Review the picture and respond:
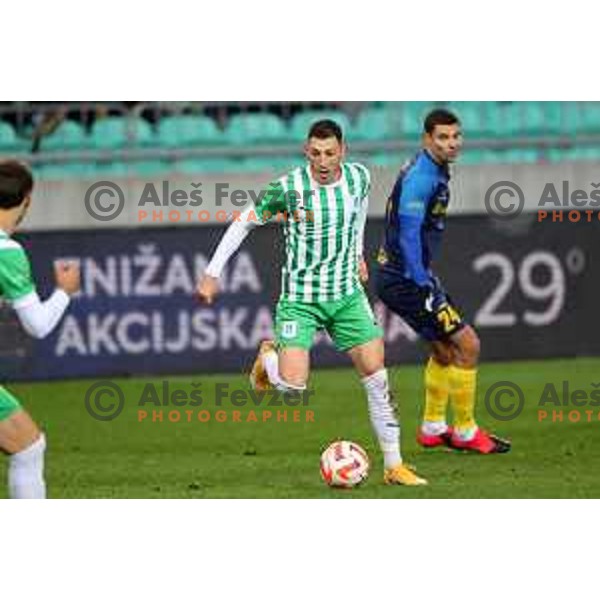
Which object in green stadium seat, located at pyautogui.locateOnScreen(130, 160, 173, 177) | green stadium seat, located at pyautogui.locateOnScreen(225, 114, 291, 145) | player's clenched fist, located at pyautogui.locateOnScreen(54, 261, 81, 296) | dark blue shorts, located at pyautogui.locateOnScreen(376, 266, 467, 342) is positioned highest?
green stadium seat, located at pyautogui.locateOnScreen(225, 114, 291, 145)

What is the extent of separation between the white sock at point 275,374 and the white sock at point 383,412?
17.2 inches

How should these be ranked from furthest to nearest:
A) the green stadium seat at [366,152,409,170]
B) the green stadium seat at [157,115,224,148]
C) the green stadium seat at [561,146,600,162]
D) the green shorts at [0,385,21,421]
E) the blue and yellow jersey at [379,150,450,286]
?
the green stadium seat at [157,115,224,148] < the green stadium seat at [366,152,409,170] < the green stadium seat at [561,146,600,162] < the blue and yellow jersey at [379,150,450,286] < the green shorts at [0,385,21,421]

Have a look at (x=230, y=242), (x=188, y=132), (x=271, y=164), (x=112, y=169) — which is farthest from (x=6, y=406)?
(x=188, y=132)

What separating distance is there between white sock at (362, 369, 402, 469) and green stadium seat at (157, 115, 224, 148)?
7977mm

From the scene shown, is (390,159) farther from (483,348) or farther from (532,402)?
(532,402)

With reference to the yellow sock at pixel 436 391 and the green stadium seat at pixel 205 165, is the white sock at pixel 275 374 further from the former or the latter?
the green stadium seat at pixel 205 165

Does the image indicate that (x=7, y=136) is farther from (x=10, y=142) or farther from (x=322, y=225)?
(x=322, y=225)

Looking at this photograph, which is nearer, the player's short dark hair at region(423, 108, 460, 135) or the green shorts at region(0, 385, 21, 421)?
the green shorts at region(0, 385, 21, 421)

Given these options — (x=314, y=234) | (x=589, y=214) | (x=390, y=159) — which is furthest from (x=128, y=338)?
(x=314, y=234)

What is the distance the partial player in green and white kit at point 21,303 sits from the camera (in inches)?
372

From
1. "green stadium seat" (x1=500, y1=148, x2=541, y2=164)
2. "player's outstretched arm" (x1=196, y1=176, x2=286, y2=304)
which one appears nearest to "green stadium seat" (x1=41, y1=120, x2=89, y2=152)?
"green stadium seat" (x1=500, y1=148, x2=541, y2=164)

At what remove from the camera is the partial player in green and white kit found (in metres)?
9.46

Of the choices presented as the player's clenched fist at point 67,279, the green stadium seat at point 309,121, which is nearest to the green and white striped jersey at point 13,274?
the player's clenched fist at point 67,279

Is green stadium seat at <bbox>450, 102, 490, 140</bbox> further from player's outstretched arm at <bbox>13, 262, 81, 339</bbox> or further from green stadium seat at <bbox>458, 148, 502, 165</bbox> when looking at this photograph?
player's outstretched arm at <bbox>13, 262, 81, 339</bbox>
